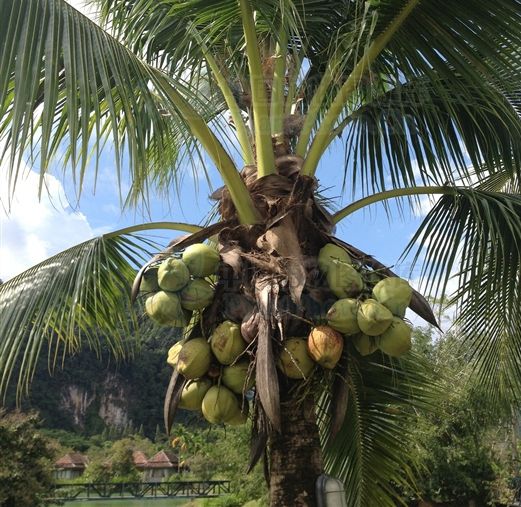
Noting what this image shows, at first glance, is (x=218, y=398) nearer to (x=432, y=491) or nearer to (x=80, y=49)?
(x=80, y=49)

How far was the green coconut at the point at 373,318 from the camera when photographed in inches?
107

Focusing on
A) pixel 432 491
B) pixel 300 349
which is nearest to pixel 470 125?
pixel 300 349

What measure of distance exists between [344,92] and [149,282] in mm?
1519

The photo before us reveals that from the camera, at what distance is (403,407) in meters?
4.14

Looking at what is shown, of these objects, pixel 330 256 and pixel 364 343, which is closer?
pixel 364 343

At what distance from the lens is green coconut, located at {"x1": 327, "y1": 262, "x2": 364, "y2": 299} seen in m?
2.94

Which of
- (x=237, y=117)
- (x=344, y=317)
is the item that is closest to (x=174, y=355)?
(x=344, y=317)

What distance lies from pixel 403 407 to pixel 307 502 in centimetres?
145

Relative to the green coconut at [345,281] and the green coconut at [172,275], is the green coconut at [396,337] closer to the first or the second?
the green coconut at [345,281]

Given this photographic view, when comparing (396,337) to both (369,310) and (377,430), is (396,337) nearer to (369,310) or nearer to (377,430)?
(369,310)

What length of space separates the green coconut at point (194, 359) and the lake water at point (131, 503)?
36.6 metres

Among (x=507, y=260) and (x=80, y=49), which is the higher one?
(x=80, y=49)

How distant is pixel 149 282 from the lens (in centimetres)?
309

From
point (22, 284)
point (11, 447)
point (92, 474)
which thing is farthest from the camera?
point (92, 474)
